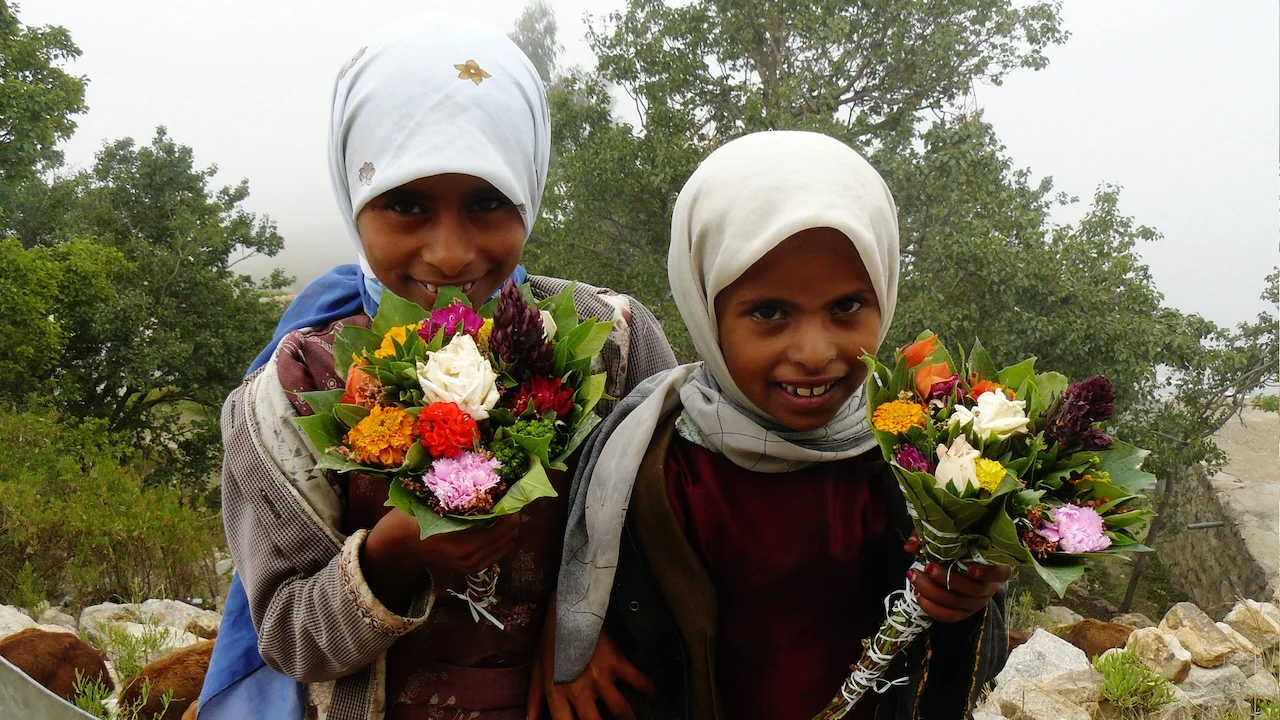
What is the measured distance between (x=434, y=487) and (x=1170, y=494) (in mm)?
11572

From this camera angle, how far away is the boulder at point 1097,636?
16.4 ft

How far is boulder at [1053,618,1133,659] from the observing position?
197 inches

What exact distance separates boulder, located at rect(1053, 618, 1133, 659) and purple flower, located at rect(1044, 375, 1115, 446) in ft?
14.9

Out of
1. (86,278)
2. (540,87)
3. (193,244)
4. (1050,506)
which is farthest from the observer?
(193,244)

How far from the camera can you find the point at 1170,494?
33.7 feet

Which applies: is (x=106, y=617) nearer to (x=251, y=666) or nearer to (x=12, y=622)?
(x=12, y=622)

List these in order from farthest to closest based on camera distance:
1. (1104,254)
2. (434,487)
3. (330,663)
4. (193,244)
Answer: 1. (193,244)
2. (1104,254)
3. (330,663)
4. (434,487)

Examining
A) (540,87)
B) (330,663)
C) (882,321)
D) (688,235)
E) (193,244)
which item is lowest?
(330,663)

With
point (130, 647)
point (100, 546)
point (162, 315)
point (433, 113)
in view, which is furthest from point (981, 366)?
point (162, 315)

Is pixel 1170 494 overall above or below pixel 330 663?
above

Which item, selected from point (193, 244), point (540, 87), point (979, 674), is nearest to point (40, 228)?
point (193, 244)

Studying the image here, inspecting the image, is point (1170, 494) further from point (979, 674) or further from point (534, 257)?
point (979, 674)

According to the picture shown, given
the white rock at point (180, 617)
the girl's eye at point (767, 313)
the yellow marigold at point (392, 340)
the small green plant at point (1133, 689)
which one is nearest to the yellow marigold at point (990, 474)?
the girl's eye at point (767, 313)

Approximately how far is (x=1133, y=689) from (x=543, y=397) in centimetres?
372
